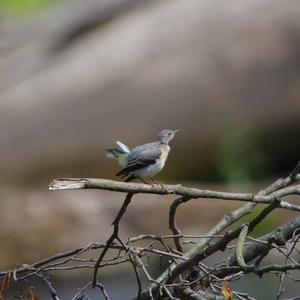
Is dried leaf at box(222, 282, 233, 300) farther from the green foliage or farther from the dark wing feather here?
the green foliage

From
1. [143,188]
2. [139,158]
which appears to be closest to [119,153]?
[139,158]

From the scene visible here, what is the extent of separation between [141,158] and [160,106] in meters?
8.91

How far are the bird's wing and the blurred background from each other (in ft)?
24.3

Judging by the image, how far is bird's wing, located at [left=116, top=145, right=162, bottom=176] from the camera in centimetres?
429

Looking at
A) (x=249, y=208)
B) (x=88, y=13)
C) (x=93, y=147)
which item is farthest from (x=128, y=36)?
(x=249, y=208)

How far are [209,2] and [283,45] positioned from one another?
4.32 feet

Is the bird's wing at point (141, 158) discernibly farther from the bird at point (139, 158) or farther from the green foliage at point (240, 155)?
the green foliage at point (240, 155)

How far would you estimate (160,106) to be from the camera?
43.8 feet

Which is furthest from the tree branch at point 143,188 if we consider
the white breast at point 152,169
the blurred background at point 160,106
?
the blurred background at point 160,106

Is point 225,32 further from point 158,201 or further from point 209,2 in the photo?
point 158,201

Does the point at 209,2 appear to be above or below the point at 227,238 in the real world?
above

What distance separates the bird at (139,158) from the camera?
4281mm

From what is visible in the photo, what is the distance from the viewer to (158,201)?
12234 millimetres

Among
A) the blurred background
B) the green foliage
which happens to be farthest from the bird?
the green foliage
